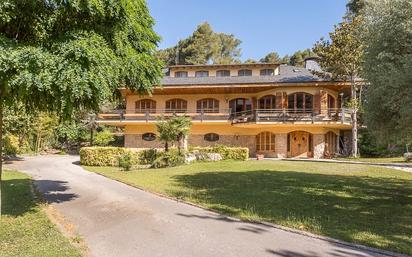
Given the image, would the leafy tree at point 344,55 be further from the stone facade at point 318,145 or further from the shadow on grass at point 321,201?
the shadow on grass at point 321,201

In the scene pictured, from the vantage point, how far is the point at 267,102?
34.7 metres

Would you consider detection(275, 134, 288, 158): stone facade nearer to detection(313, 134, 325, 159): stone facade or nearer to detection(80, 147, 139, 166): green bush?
detection(313, 134, 325, 159): stone facade

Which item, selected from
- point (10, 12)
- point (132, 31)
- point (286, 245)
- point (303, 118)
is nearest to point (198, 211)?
point (286, 245)

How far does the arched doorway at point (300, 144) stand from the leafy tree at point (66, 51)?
24475mm

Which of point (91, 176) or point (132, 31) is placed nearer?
point (132, 31)

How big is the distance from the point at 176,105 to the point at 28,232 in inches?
1131

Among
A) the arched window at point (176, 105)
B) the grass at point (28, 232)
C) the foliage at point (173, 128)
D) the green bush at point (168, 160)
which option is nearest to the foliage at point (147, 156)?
the green bush at point (168, 160)

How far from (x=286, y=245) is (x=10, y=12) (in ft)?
24.9

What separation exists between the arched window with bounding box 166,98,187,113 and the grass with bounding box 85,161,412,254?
16297 mm

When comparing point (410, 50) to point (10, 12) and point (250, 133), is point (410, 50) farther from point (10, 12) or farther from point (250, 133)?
point (250, 133)

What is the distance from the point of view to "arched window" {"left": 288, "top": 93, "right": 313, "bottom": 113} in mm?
33000

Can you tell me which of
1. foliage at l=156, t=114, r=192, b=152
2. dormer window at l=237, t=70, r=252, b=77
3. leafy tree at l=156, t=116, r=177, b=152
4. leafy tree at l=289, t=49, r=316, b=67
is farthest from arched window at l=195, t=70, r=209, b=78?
leafy tree at l=289, t=49, r=316, b=67

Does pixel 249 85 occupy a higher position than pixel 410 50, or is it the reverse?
pixel 249 85

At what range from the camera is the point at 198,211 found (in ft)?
34.1
